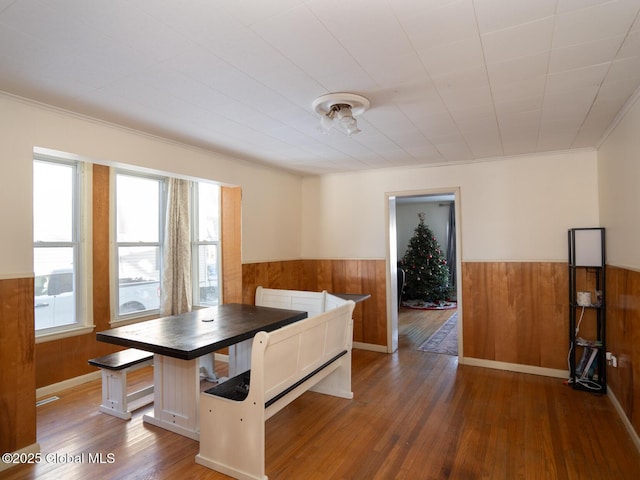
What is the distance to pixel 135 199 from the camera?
440 cm

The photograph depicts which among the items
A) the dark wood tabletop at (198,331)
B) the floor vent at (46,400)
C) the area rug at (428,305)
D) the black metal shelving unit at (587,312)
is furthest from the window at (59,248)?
the area rug at (428,305)

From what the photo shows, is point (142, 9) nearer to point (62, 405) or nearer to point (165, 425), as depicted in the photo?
point (165, 425)

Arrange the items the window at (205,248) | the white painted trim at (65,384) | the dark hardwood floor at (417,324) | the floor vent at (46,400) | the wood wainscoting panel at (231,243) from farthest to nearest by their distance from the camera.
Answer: the dark hardwood floor at (417,324) → the window at (205,248) → the wood wainscoting panel at (231,243) → the white painted trim at (65,384) → the floor vent at (46,400)

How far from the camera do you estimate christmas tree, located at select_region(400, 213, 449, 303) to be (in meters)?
8.12

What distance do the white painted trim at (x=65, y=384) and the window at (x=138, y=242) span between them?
2.13 ft

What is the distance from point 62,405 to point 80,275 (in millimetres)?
1274

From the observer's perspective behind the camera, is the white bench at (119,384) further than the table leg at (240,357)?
No

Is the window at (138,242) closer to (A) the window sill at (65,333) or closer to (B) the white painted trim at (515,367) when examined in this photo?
(A) the window sill at (65,333)

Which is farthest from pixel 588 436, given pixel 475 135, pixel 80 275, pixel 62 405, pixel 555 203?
pixel 80 275

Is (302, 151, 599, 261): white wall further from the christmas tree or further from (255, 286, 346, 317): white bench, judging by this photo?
the christmas tree

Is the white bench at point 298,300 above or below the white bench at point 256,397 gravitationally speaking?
above

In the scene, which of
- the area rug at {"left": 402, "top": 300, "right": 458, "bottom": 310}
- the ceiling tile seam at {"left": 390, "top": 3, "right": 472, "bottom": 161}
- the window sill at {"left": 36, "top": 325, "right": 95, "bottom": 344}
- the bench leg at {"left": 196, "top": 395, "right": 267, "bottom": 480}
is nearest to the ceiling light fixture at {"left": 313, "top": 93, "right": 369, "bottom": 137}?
the ceiling tile seam at {"left": 390, "top": 3, "right": 472, "bottom": 161}

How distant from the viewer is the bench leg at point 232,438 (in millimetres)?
2152

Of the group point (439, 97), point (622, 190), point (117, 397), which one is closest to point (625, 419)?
point (622, 190)
